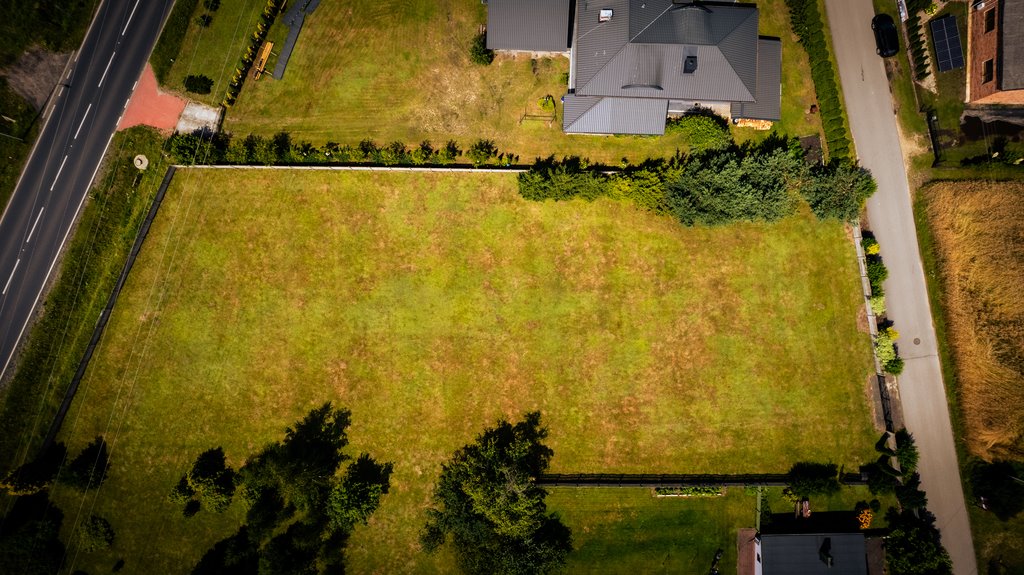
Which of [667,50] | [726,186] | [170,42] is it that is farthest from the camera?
[170,42]

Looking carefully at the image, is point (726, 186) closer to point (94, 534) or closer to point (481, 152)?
point (481, 152)

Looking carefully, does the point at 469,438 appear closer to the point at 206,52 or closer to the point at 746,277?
the point at 746,277

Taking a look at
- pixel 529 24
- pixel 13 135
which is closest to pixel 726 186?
pixel 529 24

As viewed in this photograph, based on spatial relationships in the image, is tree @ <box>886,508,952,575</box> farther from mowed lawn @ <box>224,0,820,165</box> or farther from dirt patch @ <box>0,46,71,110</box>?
dirt patch @ <box>0,46,71,110</box>

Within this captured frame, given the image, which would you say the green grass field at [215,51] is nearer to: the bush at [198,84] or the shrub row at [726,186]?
the bush at [198,84]

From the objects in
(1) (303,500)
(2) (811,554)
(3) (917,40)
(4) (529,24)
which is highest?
(3) (917,40)

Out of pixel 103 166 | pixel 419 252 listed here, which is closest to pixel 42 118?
pixel 103 166

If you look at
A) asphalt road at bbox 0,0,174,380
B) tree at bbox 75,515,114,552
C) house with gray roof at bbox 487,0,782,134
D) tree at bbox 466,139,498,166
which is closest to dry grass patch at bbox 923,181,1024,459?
house with gray roof at bbox 487,0,782,134
